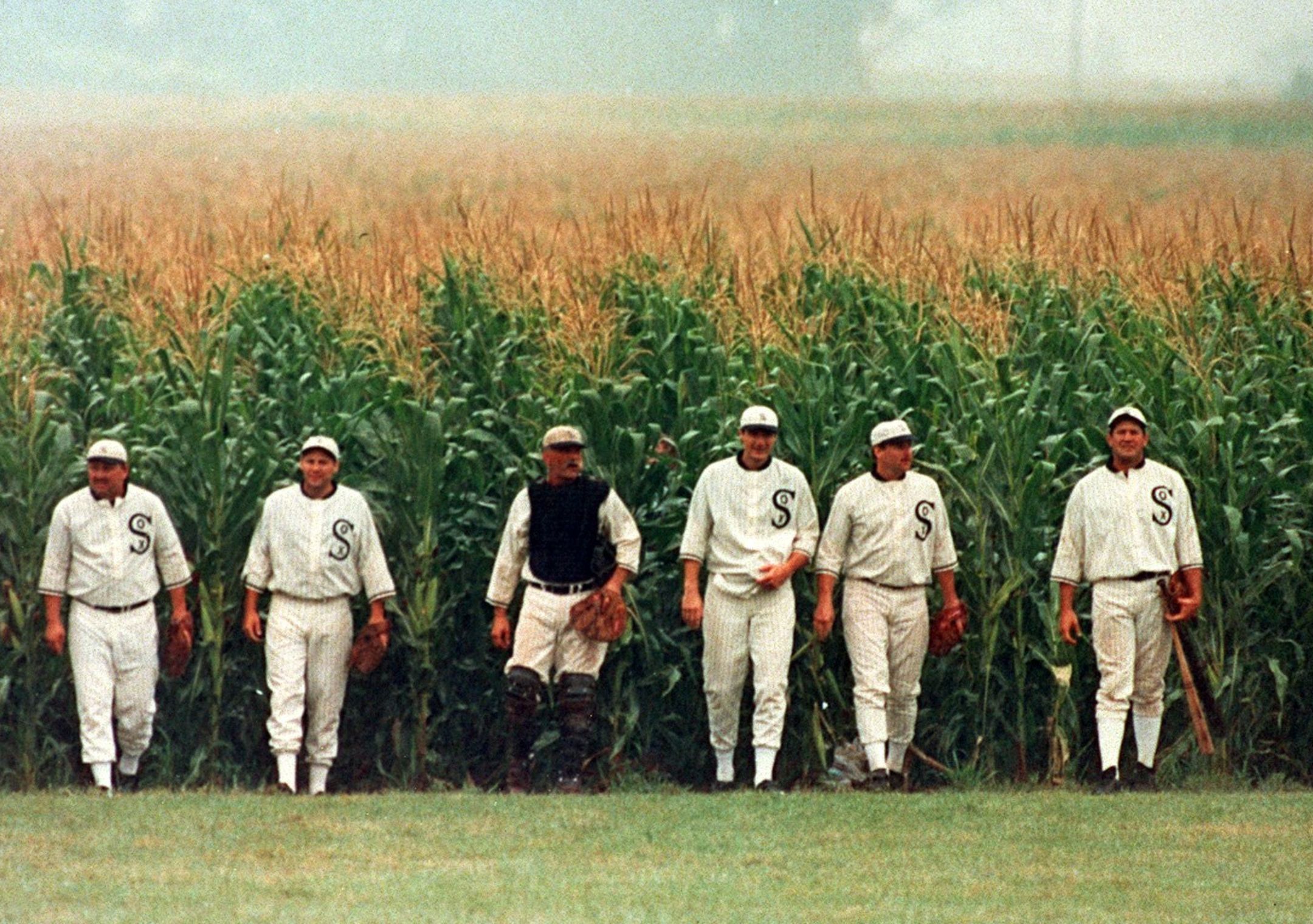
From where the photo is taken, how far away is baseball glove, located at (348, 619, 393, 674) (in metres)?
10.1

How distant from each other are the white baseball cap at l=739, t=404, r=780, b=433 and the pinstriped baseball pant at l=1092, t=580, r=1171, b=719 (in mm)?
1645

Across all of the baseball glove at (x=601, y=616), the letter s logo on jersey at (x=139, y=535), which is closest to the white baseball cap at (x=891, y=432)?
the baseball glove at (x=601, y=616)

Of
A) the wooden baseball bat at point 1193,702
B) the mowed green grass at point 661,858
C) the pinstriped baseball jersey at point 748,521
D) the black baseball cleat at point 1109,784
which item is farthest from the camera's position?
the wooden baseball bat at point 1193,702

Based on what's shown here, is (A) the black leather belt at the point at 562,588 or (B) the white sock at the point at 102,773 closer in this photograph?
(B) the white sock at the point at 102,773

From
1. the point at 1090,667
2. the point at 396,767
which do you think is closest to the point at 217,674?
the point at 396,767

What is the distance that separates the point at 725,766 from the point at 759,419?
1.60 meters

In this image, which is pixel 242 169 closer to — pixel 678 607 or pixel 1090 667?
pixel 678 607

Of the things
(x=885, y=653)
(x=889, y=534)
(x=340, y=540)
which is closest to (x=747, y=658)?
(x=885, y=653)

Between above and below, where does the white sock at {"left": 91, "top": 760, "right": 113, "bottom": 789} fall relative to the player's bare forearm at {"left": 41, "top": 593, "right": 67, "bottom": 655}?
below

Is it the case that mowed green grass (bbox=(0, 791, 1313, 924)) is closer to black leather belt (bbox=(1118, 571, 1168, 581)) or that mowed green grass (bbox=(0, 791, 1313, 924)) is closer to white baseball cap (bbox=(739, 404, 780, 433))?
black leather belt (bbox=(1118, 571, 1168, 581))

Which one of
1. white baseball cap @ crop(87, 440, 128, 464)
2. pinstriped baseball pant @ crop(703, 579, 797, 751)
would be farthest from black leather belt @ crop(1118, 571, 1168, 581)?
white baseball cap @ crop(87, 440, 128, 464)

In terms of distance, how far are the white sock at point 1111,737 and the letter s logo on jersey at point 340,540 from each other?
3.50 metres

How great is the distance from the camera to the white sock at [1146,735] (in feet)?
32.8

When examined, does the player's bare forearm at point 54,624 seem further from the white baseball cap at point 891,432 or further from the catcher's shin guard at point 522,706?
the white baseball cap at point 891,432
